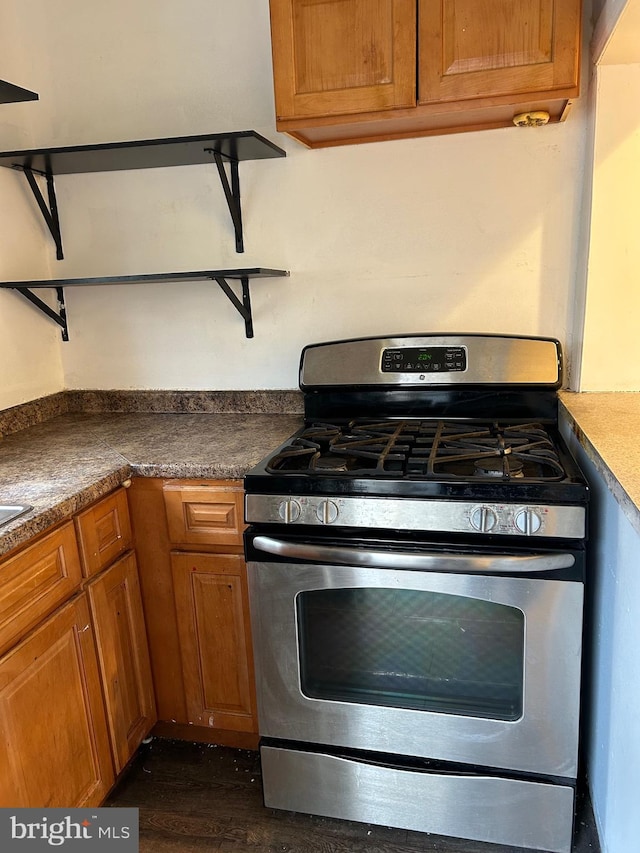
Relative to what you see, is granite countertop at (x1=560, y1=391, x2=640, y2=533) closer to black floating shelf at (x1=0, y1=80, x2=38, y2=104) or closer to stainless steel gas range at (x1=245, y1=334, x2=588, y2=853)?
stainless steel gas range at (x1=245, y1=334, x2=588, y2=853)

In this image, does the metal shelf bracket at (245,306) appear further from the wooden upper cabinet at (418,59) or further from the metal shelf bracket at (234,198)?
the wooden upper cabinet at (418,59)

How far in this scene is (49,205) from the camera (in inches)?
85.6

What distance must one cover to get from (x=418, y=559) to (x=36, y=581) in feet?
2.59

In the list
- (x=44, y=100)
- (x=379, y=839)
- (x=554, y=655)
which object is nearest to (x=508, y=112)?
(x=554, y=655)

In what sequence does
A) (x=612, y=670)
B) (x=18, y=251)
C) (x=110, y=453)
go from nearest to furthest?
(x=612, y=670) < (x=110, y=453) < (x=18, y=251)

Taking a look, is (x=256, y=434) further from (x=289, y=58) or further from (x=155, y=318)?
(x=289, y=58)

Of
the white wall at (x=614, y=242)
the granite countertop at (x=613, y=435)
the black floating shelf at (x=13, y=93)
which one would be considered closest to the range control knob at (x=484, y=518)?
the granite countertop at (x=613, y=435)

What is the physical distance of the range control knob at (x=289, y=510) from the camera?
142 cm

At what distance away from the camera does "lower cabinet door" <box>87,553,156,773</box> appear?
1.57 metres

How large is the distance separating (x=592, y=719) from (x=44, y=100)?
240cm

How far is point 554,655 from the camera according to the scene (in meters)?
1.33

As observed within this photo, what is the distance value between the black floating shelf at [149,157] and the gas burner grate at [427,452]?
2.55 ft

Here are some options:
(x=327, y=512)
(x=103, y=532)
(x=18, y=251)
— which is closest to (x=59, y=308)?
(x=18, y=251)

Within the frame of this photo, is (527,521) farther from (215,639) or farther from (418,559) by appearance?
(215,639)
